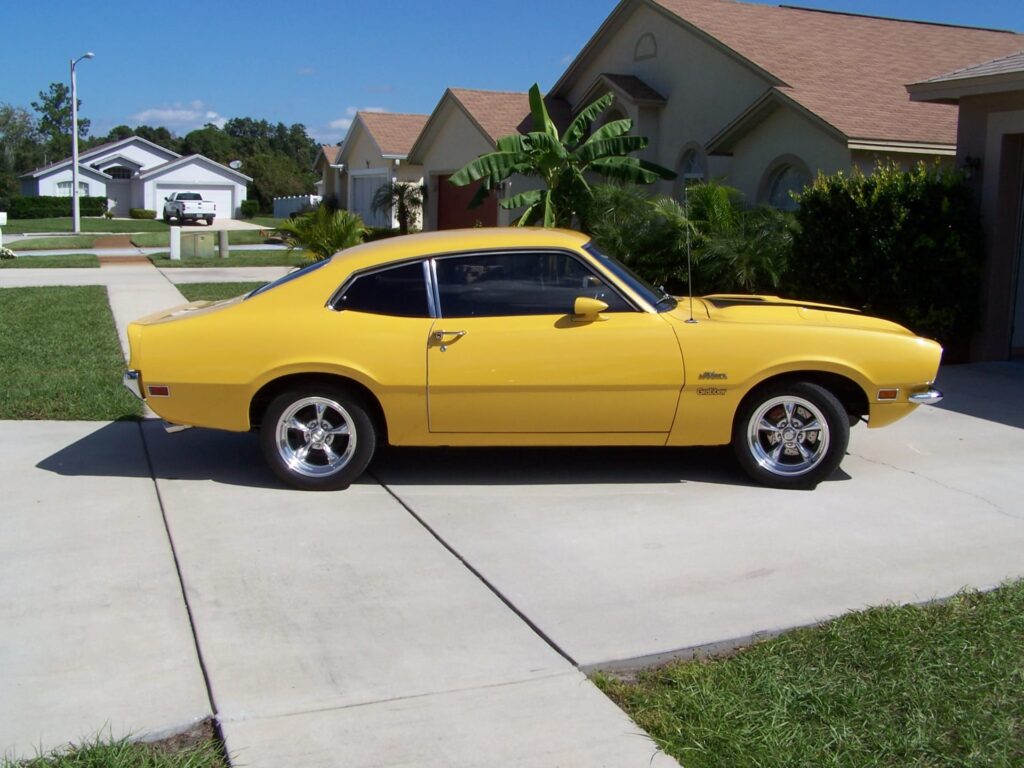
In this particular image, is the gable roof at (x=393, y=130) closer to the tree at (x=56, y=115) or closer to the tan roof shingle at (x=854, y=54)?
the tan roof shingle at (x=854, y=54)

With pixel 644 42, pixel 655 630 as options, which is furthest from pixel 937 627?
pixel 644 42

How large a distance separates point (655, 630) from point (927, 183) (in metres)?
8.11

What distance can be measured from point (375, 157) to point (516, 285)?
32.0 m

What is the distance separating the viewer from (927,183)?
438 inches

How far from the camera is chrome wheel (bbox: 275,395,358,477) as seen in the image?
6574mm

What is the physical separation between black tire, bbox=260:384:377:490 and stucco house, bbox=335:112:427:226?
88.7 feet

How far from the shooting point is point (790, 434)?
6688mm

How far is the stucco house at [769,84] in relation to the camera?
15.7 meters

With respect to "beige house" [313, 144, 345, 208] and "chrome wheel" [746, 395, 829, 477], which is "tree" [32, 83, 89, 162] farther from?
"chrome wheel" [746, 395, 829, 477]

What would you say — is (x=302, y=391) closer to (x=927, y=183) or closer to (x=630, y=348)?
(x=630, y=348)

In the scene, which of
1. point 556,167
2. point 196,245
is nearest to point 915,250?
point 556,167

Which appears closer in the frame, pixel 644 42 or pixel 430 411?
pixel 430 411

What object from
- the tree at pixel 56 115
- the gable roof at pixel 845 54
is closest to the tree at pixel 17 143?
the tree at pixel 56 115

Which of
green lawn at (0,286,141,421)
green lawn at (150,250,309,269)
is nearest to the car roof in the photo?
green lawn at (0,286,141,421)
